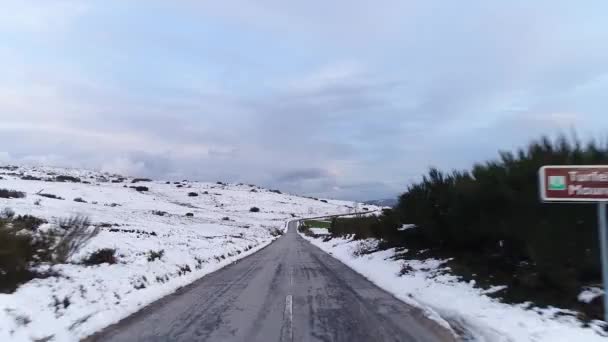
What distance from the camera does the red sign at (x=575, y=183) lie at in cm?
848

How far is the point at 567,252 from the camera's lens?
10.3 meters

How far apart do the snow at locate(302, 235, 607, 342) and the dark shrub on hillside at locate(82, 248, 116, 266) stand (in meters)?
8.46

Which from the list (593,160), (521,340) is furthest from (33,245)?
(593,160)

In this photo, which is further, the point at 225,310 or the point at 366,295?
the point at 366,295

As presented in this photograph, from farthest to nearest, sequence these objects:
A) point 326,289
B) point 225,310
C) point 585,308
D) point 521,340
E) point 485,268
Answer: point 326,289, point 485,268, point 225,310, point 585,308, point 521,340

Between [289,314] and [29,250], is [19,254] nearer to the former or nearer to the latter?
[29,250]

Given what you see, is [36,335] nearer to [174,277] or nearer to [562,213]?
[174,277]

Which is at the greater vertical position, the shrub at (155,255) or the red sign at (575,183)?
the red sign at (575,183)

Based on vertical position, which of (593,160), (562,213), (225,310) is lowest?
(225,310)

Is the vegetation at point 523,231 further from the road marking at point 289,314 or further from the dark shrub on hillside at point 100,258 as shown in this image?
the dark shrub on hillside at point 100,258

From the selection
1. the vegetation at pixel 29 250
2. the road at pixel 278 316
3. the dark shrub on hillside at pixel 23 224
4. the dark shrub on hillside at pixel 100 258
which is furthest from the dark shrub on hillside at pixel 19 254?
the road at pixel 278 316

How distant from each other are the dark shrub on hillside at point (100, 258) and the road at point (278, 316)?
2643 millimetres

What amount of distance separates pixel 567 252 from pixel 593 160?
202 centimetres

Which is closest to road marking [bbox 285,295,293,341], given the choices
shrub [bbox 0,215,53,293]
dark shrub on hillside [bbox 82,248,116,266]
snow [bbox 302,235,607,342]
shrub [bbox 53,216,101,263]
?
snow [bbox 302,235,607,342]
